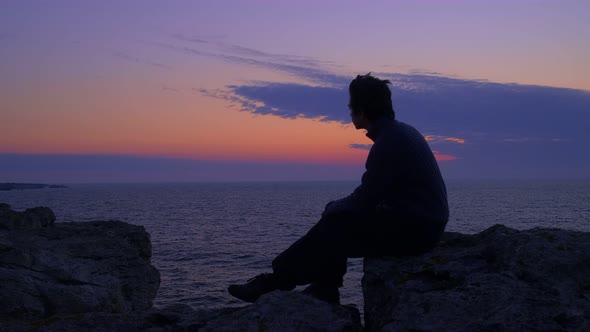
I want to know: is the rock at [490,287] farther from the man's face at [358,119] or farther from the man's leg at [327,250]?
the man's face at [358,119]

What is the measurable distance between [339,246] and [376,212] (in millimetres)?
565

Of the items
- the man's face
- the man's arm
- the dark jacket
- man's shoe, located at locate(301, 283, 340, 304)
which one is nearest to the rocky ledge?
man's shoe, located at locate(301, 283, 340, 304)

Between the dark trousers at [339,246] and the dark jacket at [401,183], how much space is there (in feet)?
0.48

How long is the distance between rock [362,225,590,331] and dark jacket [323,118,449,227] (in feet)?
1.78

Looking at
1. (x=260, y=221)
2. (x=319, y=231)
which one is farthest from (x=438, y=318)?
(x=260, y=221)

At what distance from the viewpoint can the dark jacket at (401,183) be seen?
5270mm

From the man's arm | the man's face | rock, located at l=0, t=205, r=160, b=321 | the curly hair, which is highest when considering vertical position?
the curly hair

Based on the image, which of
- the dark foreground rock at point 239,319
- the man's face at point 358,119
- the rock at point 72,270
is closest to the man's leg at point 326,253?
the dark foreground rock at point 239,319

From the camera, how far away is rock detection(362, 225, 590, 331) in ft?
13.1

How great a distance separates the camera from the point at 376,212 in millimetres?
5375

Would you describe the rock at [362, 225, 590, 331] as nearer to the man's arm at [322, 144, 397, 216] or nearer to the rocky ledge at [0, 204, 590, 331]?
the rocky ledge at [0, 204, 590, 331]

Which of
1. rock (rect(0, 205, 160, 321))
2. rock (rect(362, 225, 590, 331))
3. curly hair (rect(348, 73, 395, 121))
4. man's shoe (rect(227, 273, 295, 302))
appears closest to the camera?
rock (rect(362, 225, 590, 331))

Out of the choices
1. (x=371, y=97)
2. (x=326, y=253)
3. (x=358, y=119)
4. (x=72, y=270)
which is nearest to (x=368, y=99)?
(x=371, y=97)

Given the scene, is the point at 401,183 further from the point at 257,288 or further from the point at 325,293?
the point at 257,288
